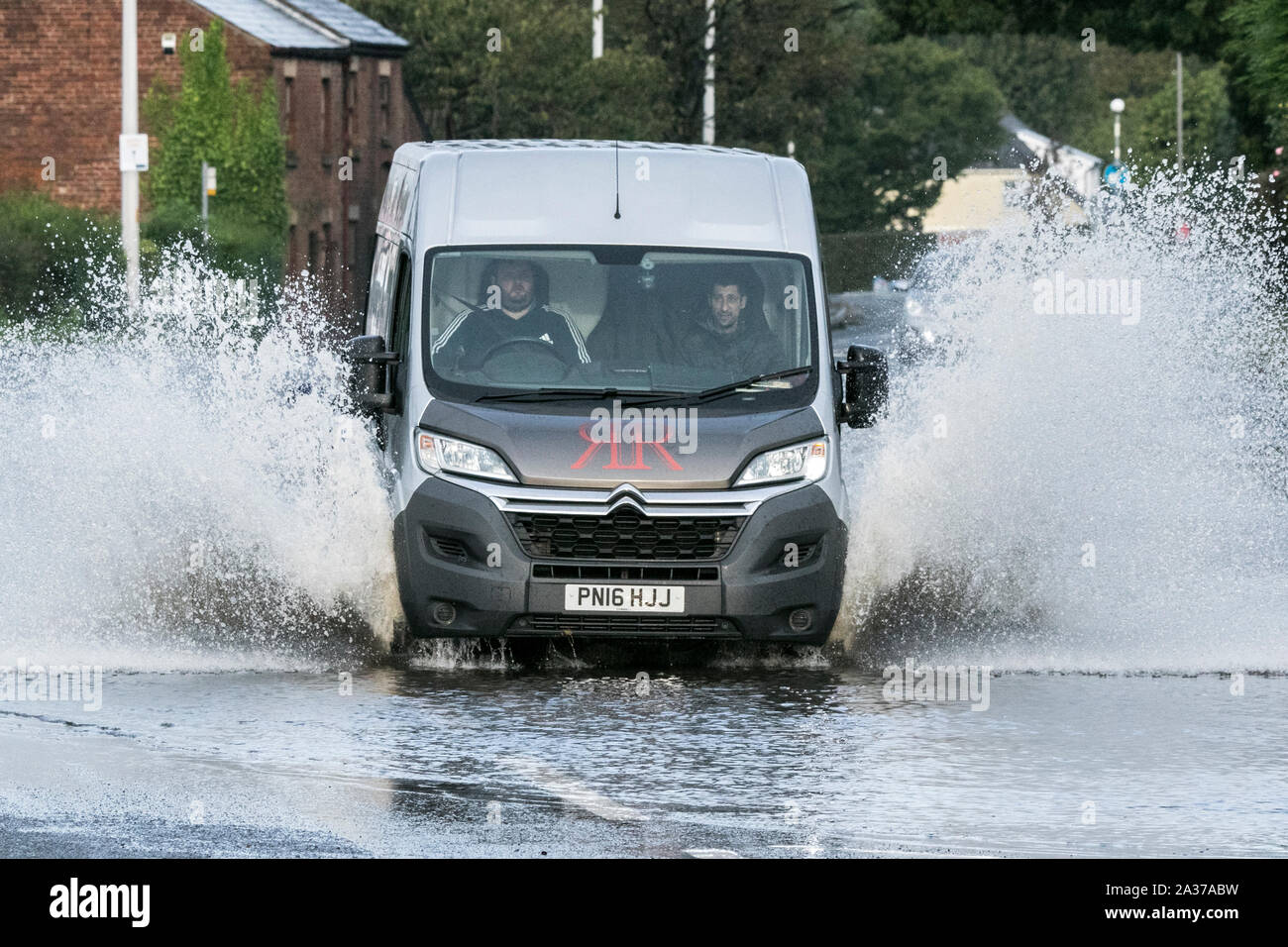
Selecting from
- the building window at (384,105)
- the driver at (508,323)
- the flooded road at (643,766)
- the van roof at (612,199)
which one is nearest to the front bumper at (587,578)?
the flooded road at (643,766)

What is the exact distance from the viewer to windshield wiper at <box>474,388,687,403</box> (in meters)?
11.5

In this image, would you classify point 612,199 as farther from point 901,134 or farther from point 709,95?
point 901,134

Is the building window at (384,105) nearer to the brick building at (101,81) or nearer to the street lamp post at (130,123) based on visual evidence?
the brick building at (101,81)

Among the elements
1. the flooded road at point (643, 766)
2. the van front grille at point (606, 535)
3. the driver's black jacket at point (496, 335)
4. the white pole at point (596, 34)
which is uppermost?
the white pole at point (596, 34)

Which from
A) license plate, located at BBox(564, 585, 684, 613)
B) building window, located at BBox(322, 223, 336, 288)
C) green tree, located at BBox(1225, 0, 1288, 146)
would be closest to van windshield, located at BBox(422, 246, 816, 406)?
license plate, located at BBox(564, 585, 684, 613)

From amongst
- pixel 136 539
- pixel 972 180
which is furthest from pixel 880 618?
pixel 972 180

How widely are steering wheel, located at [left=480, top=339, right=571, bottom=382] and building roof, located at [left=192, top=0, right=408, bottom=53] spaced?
4285 cm

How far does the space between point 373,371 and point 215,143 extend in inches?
1624

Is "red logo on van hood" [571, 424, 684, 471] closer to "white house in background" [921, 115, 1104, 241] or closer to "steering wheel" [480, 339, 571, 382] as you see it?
"steering wheel" [480, 339, 571, 382]

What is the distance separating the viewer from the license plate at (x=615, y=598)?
11.1m

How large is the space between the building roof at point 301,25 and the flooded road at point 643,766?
145 feet

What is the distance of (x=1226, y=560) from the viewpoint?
13.8 meters
